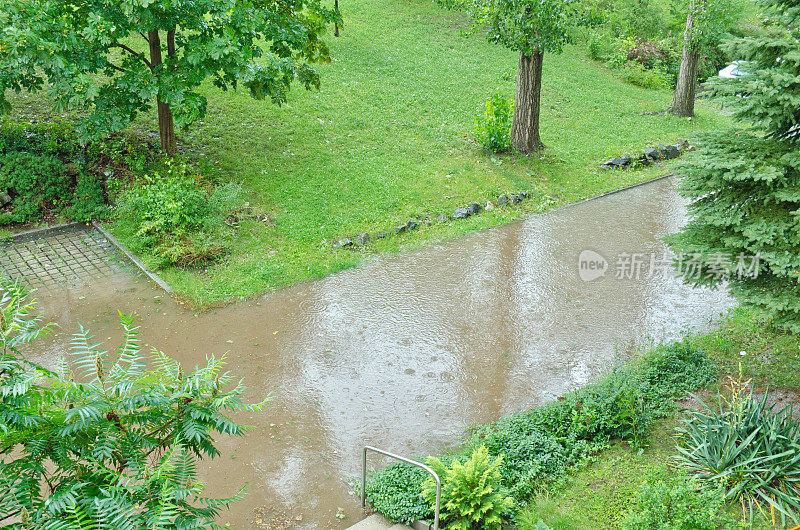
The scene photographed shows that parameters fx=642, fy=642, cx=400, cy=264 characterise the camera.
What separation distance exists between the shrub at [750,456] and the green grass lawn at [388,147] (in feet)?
12.9

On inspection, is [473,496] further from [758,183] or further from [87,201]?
[87,201]

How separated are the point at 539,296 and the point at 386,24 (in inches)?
575

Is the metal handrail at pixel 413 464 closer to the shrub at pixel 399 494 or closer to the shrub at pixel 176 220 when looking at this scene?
the shrub at pixel 399 494

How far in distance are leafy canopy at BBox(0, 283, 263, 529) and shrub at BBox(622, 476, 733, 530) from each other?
341 centimetres

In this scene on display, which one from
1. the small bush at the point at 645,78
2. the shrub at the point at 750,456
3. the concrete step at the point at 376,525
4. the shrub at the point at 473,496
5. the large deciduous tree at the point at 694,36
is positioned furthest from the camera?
the small bush at the point at 645,78

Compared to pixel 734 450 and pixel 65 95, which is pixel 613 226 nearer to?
pixel 734 450

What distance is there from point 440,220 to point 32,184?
7.33m

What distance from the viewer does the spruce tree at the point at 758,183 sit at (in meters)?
6.32

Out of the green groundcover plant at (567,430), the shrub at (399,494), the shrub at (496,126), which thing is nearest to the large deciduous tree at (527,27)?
the shrub at (496,126)

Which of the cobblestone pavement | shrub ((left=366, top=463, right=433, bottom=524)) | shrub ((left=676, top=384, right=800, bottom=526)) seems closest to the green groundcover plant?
shrub ((left=366, top=463, right=433, bottom=524))

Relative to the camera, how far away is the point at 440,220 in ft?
39.4

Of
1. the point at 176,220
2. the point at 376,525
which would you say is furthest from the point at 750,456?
the point at 176,220

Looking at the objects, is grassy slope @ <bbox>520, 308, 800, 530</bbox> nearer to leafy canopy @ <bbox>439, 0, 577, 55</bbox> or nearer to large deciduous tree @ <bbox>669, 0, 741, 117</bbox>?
leafy canopy @ <bbox>439, 0, 577, 55</bbox>

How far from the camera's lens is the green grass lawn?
11023mm
